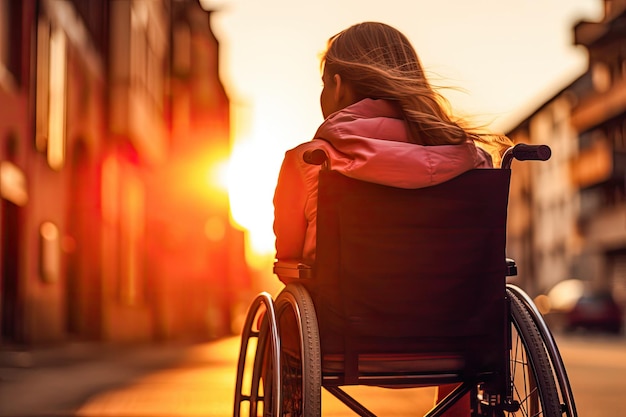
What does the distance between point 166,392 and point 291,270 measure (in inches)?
263

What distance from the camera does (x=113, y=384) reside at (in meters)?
11.7

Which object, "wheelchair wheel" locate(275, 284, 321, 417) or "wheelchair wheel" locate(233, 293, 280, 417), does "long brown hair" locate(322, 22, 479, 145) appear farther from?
"wheelchair wheel" locate(233, 293, 280, 417)

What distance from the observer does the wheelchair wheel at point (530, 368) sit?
3.83 m

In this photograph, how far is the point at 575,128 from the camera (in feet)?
190

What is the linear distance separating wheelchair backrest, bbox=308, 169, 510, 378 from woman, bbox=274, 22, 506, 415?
0.09 meters

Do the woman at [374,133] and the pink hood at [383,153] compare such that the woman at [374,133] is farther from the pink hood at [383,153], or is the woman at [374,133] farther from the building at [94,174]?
the building at [94,174]

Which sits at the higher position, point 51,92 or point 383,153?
point 51,92

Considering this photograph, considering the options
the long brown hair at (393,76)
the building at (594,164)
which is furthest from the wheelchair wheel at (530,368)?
the building at (594,164)

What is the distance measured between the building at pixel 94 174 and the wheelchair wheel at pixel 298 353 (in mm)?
14287

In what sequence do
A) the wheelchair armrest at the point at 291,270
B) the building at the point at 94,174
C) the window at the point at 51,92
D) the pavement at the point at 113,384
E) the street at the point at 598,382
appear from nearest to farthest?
the wheelchair armrest at the point at 291,270, the pavement at the point at 113,384, the street at the point at 598,382, the building at the point at 94,174, the window at the point at 51,92

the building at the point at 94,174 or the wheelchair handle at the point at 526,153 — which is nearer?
the wheelchair handle at the point at 526,153

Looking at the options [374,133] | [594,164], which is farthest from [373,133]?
[594,164]

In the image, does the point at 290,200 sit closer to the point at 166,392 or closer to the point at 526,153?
the point at 526,153

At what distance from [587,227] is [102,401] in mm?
48586
